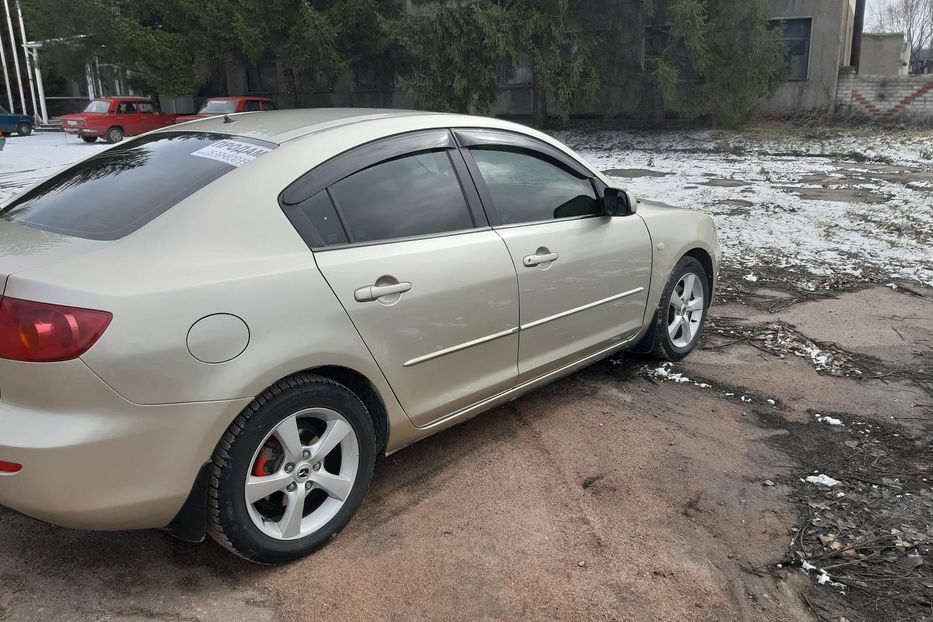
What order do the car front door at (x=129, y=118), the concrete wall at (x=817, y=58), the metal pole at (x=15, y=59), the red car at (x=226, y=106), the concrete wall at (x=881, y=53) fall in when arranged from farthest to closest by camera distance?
the metal pole at (x=15, y=59) < the concrete wall at (x=881, y=53) < the car front door at (x=129, y=118) < the red car at (x=226, y=106) < the concrete wall at (x=817, y=58)

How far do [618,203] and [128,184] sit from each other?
248cm

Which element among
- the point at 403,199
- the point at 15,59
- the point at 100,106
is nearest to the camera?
the point at 403,199

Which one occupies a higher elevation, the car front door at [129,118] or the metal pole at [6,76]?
the metal pole at [6,76]

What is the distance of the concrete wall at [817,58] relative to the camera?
20.6 m

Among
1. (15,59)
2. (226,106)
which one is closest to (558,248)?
(226,106)

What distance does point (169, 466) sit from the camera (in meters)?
2.45

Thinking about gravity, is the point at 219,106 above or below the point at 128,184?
below

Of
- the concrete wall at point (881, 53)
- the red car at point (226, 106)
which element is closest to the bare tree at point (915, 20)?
the concrete wall at point (881, 53)

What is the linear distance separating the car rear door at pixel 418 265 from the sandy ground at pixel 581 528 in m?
0.46

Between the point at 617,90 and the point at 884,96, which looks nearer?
the point at 617,90

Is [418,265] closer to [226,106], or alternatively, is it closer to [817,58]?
[226,106]

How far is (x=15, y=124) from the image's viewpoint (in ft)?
91.5

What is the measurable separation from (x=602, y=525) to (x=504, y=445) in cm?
82

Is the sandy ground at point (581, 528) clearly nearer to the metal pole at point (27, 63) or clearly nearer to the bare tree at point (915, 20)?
the metal pole at point (27, 63)
